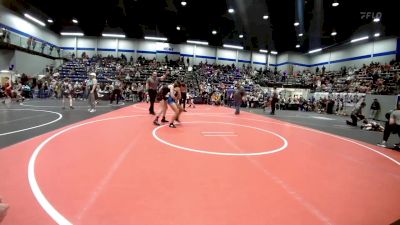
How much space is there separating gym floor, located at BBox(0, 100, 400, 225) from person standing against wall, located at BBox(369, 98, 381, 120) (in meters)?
13.8

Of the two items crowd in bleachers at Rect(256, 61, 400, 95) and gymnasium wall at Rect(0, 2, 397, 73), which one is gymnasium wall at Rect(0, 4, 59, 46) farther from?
crowd in bleachers at Rect(256, 61, 400, 95)

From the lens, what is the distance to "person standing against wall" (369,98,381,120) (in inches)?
719

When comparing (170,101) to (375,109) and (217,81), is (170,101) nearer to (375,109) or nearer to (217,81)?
(375,109)

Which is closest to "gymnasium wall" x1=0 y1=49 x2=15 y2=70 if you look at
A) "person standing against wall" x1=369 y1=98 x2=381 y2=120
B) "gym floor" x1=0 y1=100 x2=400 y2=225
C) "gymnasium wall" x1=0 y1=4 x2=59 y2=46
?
"gymnasium wall" x1=0 y1=4 x2=59 y2=46

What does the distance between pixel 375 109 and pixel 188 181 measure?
18883 mm

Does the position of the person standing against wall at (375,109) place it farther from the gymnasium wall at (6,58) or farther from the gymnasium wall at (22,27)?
the gymnasium wall at (22,27)

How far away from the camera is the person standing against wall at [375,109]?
18266 mm

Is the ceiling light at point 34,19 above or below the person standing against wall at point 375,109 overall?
above

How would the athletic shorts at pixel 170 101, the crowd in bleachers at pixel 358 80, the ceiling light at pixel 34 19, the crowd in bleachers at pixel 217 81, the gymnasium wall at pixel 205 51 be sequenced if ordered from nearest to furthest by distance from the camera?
the athletic shorts at pixel 170 101
the crowd in bleachers at pixel 358 80
the crowd in bleachers at pixel 217 81
the ceiling light at pixel 34 19
the gymnasium wall at pixel 205 51

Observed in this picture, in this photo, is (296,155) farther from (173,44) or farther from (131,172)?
(173,44)

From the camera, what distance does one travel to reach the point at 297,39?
29922 millimetres

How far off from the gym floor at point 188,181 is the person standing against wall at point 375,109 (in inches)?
542

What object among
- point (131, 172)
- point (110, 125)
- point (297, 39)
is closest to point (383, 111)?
point (297, 39)

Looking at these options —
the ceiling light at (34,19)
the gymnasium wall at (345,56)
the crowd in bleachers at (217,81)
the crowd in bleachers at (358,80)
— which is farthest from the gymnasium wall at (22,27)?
the gymnasium wall at (345,56)
